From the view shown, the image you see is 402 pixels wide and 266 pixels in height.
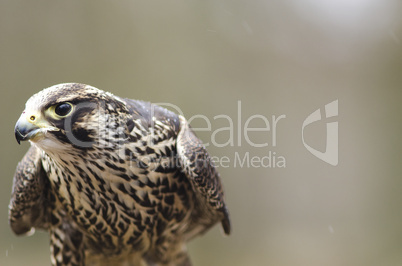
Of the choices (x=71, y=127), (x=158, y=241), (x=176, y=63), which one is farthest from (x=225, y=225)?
(x=176, y=63)

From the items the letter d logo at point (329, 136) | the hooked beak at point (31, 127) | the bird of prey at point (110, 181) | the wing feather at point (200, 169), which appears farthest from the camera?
the letter d logo at point (329, 136)

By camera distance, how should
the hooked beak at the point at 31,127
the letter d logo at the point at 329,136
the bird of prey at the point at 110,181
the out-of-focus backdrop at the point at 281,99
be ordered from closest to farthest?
1. the hooked beak at the point at 31,127
2. the bird of prey at the point at 110,181
3. the out-of-focus backdrop at the point at 281,99
4. the letter d logo at the point at 329,136

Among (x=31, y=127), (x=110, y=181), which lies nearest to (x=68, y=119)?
(x=31, y=127)

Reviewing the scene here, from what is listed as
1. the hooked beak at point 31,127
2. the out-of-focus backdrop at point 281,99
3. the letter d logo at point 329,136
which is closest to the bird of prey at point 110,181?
the hooked beak at point 31,127

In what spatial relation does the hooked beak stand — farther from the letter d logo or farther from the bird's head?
the letter d logo

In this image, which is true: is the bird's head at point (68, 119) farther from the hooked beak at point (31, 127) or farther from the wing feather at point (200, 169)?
the wing feather at point (200, 169)

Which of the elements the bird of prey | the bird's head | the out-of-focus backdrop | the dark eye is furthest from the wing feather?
the out-of-focus backdrop

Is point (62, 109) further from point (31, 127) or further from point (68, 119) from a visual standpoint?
point (31, 127)
